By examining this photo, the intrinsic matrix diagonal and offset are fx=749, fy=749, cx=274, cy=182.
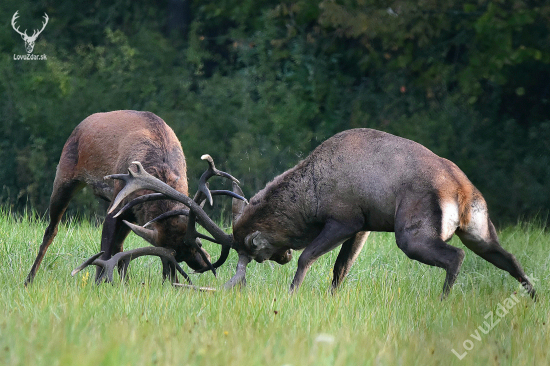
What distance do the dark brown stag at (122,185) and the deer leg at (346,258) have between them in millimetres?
943

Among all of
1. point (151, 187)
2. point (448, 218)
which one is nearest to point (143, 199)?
point (151, 187)

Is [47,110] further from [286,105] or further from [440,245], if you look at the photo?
[440,245]

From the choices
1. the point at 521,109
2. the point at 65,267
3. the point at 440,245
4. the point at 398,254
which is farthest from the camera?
the point at 521,109

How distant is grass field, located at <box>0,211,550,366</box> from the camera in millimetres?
3352

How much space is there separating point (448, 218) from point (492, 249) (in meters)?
0.51

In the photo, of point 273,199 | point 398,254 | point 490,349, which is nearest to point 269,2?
point 398,254

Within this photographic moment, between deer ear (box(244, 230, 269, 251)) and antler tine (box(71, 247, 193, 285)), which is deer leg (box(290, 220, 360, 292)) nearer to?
deer ear (box(244, 230, 269, 251))

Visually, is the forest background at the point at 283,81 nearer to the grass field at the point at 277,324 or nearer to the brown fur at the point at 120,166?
the brown fur at the point at 120,166

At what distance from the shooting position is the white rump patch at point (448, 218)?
5.33 m

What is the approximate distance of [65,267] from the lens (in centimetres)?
702

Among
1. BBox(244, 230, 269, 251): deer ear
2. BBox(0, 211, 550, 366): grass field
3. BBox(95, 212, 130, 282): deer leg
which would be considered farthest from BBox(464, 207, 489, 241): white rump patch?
BBox(95, 212, 130, 282): deer leg

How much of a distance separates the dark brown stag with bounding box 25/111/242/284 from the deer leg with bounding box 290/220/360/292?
74 cm

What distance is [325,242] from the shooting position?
5.77 meters

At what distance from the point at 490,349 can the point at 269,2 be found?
1141 centimetres
